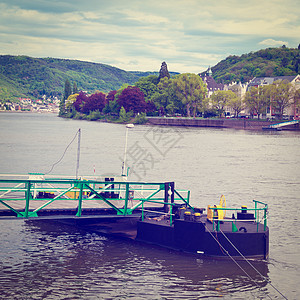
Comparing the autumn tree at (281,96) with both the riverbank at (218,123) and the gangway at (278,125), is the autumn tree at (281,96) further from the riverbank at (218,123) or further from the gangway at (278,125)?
the riverbank at (218,123)

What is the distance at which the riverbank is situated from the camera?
538 ft

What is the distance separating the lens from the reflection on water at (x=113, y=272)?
1881 cm

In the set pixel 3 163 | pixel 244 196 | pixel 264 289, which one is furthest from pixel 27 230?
pixel 3 163

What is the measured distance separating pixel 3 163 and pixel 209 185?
26.8m

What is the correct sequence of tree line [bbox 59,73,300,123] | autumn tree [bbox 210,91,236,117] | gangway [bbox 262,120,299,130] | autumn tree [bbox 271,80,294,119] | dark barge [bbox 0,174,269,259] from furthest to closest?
1. autumn tree [bbox 210,91,236,117]
2. tree line [bbox 59,73,300,123]
3. autumn tree [bbox 271,80,294,119]
4. gangway [bbox 262,120,299,130]
5. dark barge [bbox 0,174,269,259]

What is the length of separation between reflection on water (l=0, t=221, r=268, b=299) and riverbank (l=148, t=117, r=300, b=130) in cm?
14505

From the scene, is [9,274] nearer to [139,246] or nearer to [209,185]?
[139,246]

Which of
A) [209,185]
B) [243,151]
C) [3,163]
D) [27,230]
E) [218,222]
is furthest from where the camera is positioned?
[243,151]

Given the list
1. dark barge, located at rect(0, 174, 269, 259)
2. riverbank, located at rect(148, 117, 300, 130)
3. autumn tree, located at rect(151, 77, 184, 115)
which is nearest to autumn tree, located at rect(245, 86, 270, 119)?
riverbank, located at rect(148, 117, 300, 130)

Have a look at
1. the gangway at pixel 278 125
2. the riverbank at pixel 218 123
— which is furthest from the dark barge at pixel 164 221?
the riverbank at pixel 218 123

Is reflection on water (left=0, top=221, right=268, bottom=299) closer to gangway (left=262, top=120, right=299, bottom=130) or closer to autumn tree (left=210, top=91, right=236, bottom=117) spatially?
gangway (left=262, top=120, right=299, bottom=130)

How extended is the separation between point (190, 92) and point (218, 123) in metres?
19.9

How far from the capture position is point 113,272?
817 inches

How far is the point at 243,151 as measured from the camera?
280ft
